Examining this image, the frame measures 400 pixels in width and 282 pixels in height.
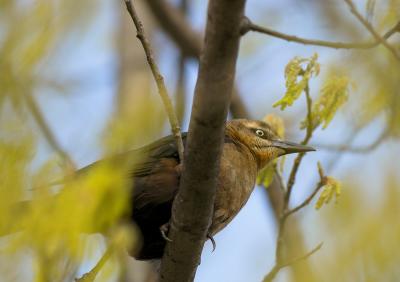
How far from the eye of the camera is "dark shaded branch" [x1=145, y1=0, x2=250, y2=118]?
24.7 ft

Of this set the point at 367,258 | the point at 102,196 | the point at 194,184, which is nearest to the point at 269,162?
the point at 367,258

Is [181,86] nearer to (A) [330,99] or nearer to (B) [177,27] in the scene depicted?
(B) [177,27]

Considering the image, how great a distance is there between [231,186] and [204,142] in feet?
4.51

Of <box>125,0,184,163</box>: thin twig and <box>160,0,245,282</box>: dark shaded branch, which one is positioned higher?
<box>125,0,184,163</box>: thin twig

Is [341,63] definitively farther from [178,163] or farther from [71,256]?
[71,256]

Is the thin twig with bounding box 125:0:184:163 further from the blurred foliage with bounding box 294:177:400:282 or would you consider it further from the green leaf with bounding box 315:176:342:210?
the blurred foliage with bounding box 294:177:400:282

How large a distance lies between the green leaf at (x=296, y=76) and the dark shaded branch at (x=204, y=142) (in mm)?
615

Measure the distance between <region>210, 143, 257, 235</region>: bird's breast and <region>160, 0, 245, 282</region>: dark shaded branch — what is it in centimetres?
69

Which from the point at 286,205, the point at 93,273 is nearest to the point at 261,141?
the point at 286,205

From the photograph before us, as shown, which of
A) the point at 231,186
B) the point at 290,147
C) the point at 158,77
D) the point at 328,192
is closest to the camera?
the point at 158,77

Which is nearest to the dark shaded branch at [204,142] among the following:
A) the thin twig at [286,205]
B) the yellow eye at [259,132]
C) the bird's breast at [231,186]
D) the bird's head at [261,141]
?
the thin twig at [286,205]

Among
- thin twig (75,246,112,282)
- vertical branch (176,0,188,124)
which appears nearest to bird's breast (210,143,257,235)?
thin twig (75,246,112,282)

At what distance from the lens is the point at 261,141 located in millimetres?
5832

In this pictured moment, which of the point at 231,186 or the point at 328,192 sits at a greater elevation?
the point at 231,186
